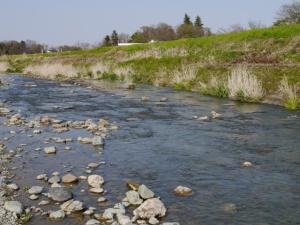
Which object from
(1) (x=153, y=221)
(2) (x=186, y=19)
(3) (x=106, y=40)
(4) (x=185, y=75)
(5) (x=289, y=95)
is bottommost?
(1) (x=153, y=221)

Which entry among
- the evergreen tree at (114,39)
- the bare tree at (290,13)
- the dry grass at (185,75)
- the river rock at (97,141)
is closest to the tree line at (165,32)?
the evergreen tree at (114,39)

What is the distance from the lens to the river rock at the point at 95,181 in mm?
9081

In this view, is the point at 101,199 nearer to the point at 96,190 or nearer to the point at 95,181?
the point at 96,190

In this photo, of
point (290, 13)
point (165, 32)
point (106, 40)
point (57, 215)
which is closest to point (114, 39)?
point (106, 40)

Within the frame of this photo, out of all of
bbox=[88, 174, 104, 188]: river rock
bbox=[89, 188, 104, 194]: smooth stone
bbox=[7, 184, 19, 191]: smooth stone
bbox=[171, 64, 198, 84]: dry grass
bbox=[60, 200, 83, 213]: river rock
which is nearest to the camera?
bbox=[60, 200, 83, 213]: river rock

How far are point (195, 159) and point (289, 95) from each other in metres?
11.2

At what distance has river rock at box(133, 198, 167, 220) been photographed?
7.48 meters

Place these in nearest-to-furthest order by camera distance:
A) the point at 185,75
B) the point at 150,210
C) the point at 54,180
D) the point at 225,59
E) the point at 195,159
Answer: the point at 150,210, the point at 54,180, the point at 195,159, the point at 185,75, the point at 225,59

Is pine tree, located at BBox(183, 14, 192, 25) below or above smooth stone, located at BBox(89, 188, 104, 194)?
above

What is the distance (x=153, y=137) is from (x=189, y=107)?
718 cm

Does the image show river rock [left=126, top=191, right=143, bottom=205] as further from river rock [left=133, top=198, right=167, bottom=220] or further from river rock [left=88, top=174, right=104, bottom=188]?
river rock [left=88, top=174, right=104, bottom=188]

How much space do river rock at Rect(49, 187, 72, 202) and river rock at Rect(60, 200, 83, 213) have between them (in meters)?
0.30

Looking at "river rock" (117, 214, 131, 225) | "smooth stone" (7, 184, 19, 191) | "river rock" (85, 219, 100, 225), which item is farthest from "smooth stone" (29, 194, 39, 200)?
"river rock" (117, 214, 131, 225)

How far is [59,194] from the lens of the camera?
8.37 metres
